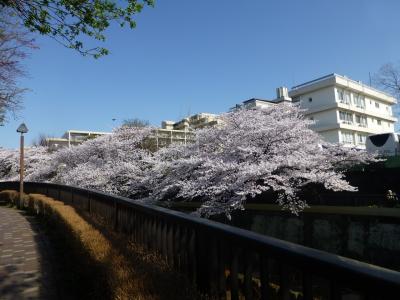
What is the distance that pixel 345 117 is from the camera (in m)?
53.3

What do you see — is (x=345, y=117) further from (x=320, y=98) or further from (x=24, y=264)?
(x=24, y=264)

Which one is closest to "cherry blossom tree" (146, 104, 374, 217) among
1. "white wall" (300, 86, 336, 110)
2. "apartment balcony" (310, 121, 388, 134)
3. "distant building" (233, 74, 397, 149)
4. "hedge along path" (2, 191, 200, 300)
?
"hedge along path" (2, 191, 200, 300)

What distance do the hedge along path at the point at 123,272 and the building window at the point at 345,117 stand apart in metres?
51.0

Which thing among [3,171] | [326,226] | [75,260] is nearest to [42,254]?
[75,260]

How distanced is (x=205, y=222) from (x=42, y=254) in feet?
19.1

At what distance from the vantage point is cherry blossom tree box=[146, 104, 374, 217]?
11477mm

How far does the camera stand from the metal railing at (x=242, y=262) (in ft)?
6.57

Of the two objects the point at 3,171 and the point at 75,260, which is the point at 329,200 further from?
the point at 3,171

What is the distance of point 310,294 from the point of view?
2.42m

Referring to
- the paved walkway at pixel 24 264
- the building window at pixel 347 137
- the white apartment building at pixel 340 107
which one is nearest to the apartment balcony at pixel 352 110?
the white apartment building at pixel 340 107

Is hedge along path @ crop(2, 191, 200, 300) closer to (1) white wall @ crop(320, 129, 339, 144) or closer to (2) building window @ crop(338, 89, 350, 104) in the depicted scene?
(1) white wall @ crop(320, 129, 339, 144)

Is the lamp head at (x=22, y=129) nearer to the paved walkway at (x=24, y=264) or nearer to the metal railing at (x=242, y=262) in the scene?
the paved walkway at (x=24, y=264)

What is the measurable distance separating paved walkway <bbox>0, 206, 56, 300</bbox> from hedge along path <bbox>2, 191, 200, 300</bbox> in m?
0.72

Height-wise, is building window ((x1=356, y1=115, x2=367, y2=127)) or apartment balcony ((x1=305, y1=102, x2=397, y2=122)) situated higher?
apartment balcony ((x1=305, y1=102, x2=397, y2=122))
